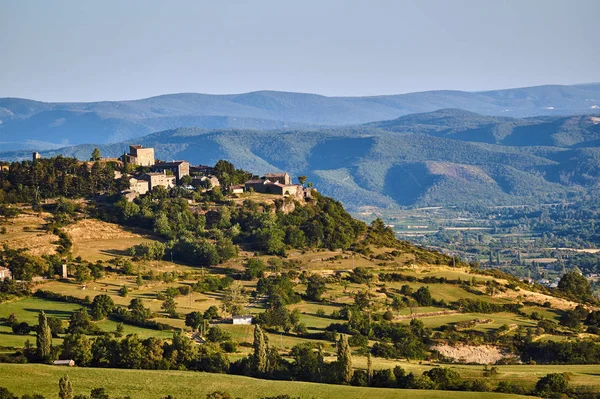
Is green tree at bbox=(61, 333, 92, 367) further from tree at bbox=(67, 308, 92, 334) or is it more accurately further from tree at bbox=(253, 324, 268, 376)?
tree at bbox=(253, 324, 268, 376)

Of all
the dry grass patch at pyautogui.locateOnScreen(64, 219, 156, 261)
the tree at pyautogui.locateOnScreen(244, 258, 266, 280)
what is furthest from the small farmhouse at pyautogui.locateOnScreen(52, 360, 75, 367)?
the tree at pyautogui.locateOnScreen(244, 258, 266, 280)

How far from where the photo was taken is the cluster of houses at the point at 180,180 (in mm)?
99125

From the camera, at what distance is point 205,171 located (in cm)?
10956

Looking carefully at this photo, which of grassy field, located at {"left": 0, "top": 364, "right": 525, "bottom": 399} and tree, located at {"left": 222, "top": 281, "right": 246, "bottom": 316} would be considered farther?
tree, located at {"left": 222, "top": 281, "right": 246, "bottom": 316}

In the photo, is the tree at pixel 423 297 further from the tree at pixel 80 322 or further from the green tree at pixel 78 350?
the green tree at pixel 78 350

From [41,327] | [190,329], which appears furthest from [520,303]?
[41,327]

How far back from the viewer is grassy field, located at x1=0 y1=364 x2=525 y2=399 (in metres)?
46.8

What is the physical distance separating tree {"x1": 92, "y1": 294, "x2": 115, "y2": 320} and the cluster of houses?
30231mm

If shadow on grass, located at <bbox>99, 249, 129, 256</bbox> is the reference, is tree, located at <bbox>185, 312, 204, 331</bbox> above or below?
below

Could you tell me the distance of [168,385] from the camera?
48.9 m

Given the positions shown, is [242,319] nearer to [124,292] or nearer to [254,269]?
[124,292]

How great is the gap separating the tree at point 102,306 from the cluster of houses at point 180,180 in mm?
30231

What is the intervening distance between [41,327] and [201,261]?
33.6 meters

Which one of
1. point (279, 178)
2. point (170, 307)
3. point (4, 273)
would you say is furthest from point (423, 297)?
point (279, 178)
